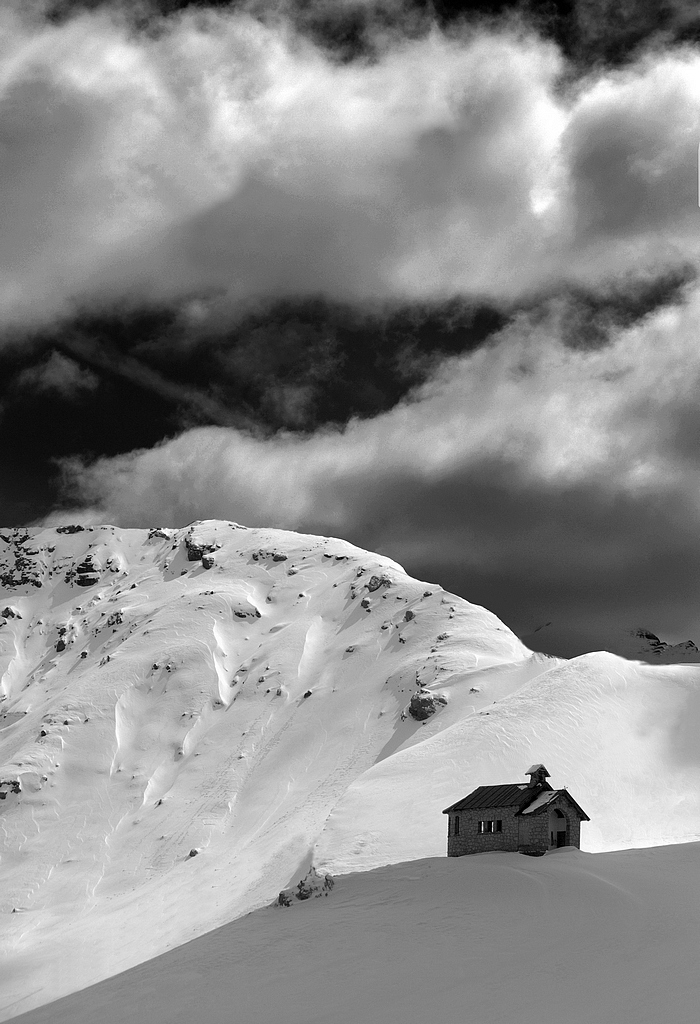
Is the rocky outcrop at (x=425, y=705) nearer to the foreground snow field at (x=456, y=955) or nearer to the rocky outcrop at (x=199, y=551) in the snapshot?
the foreground snow field at (x=456, y=955)

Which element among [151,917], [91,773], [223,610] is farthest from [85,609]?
[151,917]

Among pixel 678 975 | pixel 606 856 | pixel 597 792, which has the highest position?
pixel 597 792

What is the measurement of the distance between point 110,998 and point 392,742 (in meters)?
65.7

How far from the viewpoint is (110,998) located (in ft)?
150

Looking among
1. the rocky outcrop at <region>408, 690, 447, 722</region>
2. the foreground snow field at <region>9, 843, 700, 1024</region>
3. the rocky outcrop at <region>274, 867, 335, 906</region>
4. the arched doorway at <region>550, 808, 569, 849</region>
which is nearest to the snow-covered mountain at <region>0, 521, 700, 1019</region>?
the rocky outcrop at <region>408, 690, 447, 722</region>

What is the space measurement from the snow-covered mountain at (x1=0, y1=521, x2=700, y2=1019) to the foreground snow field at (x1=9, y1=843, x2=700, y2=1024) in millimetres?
10965

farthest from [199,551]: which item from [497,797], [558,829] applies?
[558,829]

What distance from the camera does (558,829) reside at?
2041 inches

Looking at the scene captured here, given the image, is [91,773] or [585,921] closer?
[585,921]

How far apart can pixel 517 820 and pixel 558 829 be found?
2223mm

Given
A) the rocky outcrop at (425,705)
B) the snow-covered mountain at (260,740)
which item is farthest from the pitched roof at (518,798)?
the rocky outcrop at (425,705)

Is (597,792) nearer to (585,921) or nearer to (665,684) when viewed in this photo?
(665,684)

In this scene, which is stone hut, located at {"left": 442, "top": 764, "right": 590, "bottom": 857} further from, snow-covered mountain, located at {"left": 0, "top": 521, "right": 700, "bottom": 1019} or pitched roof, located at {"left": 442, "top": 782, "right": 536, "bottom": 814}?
snow-covered mountain, located at {"left": 0, "top": 521, "right": 700, "bottom": 1019}

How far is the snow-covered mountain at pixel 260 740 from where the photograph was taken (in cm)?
7481
